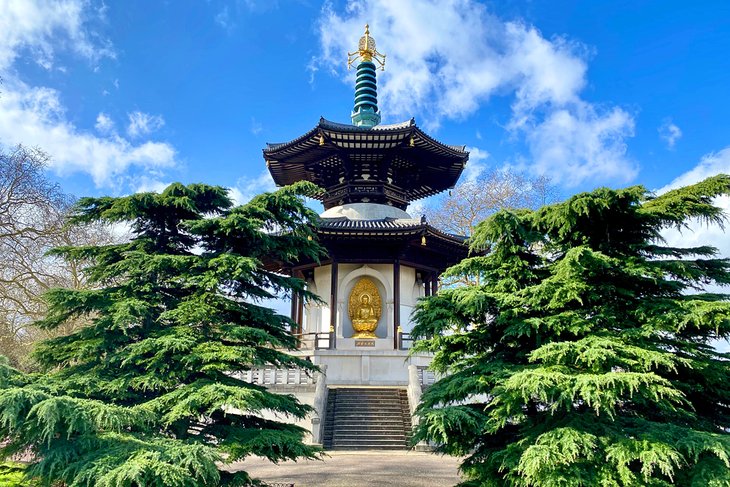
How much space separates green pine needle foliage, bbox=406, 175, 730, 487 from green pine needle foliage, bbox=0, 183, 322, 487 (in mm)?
2463

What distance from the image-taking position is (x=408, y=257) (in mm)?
19250

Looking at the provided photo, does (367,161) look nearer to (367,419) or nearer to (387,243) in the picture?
(387,243)

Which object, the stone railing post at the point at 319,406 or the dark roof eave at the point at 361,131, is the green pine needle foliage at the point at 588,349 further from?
the dark roof eave at the point at 361,131

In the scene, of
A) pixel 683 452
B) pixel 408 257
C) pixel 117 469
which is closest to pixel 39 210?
pixel 408 257

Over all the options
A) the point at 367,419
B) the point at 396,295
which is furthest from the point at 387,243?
the point at 367,419

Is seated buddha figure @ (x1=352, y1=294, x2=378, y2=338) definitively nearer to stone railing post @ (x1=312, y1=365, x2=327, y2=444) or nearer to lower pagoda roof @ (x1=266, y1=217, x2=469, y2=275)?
lower pagoda roof @ (x1=266, y1=217, x2=469, y2=275)

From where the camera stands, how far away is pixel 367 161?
64.2 feet

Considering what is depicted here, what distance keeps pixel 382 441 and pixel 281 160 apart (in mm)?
10664

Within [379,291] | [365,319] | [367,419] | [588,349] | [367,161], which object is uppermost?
[367,161]

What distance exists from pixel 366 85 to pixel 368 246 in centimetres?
885

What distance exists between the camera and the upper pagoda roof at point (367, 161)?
1816 centimetres

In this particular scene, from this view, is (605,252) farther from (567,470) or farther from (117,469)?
(117,469)

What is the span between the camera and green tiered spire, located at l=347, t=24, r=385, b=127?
915 inches

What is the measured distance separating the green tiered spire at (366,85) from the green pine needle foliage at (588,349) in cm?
1616
